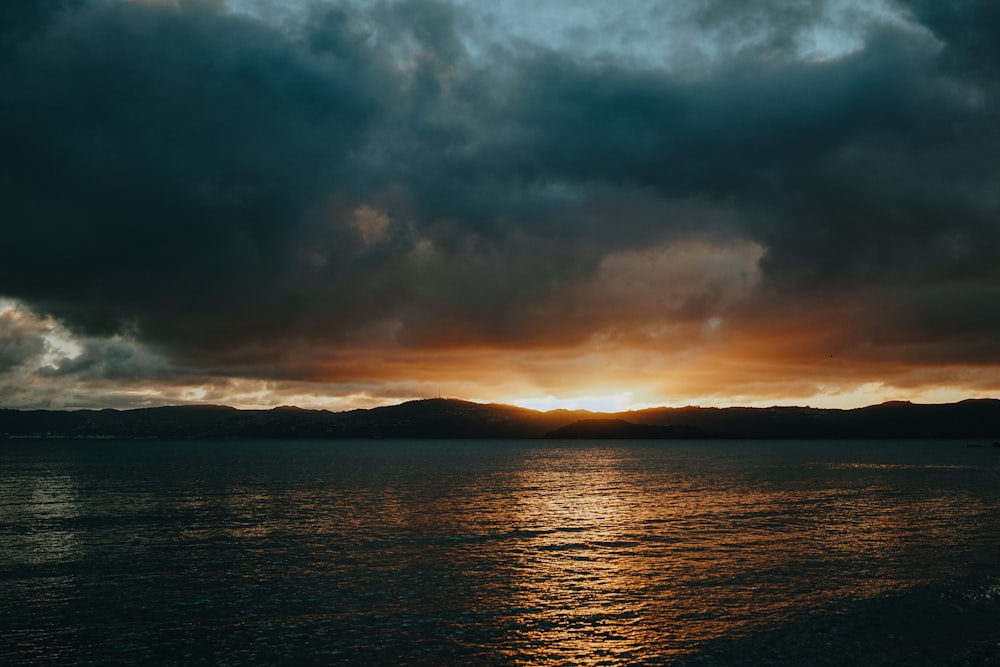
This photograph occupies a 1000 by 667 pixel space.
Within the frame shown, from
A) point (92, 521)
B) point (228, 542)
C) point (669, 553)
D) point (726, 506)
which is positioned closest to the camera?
point (669, 553)

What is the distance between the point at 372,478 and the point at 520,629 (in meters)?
118

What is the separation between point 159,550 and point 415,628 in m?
33.0

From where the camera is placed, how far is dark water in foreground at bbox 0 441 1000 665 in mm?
33188

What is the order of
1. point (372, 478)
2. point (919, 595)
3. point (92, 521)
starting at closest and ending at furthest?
point (919, 595)
point (92, 521)
point (372, 478)

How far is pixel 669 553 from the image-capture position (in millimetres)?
56844

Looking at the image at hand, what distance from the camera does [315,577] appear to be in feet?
157

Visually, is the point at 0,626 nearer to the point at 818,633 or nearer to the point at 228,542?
the point at 228,542

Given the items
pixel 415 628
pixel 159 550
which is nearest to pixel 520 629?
pixel 415 628

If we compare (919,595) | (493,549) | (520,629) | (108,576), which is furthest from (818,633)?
(108,576)

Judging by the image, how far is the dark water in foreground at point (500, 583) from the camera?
33188mm

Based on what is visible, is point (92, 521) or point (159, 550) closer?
point (159, 550)

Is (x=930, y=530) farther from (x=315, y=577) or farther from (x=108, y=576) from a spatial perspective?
(x=108, y=576)

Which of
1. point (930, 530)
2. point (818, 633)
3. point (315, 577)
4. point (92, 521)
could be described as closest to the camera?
point (818, 633)

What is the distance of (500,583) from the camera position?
46.3 meters
